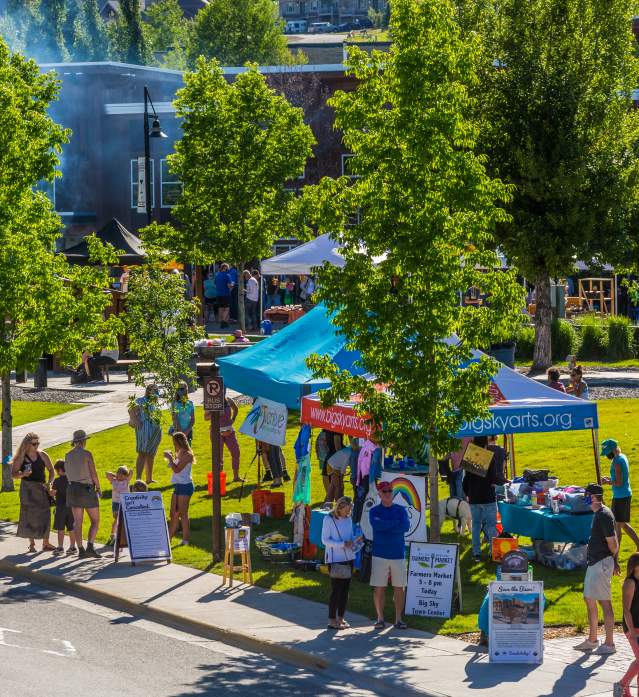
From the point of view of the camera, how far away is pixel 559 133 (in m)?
35.4

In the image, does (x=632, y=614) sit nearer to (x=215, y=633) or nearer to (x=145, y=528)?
(x=215, y=633)

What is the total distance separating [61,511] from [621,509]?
822 centimetres

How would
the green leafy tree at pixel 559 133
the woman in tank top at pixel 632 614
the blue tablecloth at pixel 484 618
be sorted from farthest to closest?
1. the green leafy tree at pixel 559 133
2. the blue tablecloth at pixel 484 618
3. the woman in tank top at pixel 632 614

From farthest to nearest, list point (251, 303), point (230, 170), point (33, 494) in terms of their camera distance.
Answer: point (251, 303) → point (230, 170) → point (33, 494)

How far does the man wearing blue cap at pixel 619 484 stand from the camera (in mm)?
17797

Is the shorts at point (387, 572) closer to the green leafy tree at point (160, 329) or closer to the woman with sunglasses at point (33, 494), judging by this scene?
the woman with sunglasses at point (33, 494)

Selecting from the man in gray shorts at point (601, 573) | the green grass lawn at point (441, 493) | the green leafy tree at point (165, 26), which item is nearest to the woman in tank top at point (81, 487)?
the green grass lawn at point (441, 493)

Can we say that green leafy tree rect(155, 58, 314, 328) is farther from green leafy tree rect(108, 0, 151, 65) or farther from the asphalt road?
green leafy tree rect(108, 0, 151, 65)

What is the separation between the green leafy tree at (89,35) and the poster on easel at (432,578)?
11721cm

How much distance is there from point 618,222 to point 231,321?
59.0 feet

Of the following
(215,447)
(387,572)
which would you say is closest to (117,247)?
(215,447)

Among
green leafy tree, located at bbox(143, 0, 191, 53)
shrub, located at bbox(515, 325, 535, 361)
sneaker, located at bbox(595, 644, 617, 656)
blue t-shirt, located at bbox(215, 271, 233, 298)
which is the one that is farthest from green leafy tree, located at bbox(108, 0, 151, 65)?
sneaker, located at bbox(595, 644, 617, 656)

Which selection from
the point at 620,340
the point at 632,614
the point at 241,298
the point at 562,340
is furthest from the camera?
the point at 241,298

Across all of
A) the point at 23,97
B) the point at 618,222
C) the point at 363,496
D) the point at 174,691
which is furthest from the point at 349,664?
the point at 618,222
